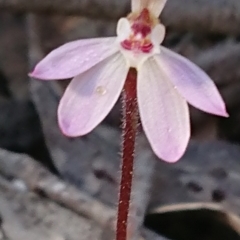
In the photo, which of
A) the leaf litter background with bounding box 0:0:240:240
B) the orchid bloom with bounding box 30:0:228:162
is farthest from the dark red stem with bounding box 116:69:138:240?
the leaf litter background with bounding box 0:0:240:240

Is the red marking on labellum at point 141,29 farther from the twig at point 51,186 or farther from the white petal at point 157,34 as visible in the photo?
the twig at point 51,186

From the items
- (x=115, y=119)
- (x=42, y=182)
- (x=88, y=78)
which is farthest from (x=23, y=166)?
(x=88, y=78)

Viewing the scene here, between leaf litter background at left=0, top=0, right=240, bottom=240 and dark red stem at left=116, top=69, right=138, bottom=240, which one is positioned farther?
leaf litter background at left=0, top=0, right=240, bottom=240

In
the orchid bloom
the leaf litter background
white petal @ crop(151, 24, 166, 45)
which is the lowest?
the leaf litter background

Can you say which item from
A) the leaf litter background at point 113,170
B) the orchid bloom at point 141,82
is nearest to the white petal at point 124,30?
the orchid bloom at point 141,82

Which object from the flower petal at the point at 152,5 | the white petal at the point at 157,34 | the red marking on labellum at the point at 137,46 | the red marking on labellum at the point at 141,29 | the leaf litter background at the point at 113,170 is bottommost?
the leaf litter background at the point at 113,170

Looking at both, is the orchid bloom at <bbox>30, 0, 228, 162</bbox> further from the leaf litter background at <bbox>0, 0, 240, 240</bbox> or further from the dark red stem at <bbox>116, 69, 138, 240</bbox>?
the leaf litter background at <bbox>0, 0, 240, 240</bbox>

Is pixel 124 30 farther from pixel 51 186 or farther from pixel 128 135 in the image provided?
pixel 51 186
